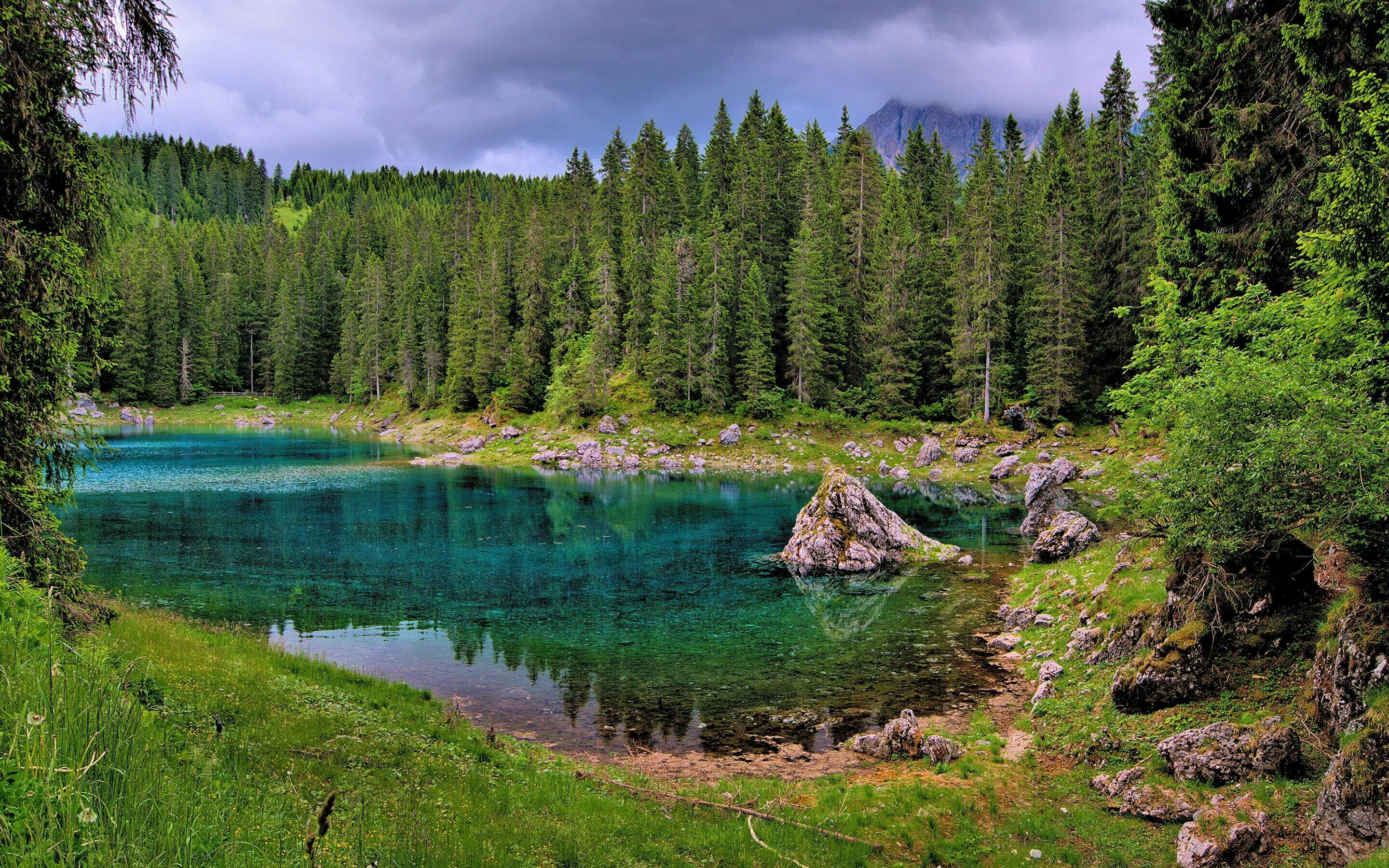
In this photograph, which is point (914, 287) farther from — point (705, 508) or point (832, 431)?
point (705, 508)

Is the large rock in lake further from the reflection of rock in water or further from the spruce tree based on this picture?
the spruce tree

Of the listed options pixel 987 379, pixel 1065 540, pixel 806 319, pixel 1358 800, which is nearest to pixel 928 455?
pixel 987 379

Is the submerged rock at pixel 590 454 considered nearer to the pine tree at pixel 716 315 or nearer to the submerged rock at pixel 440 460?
the submerged rock at pixel 440 460

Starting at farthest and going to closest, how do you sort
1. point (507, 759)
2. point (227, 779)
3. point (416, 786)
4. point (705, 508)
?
point (705, 508), point (507, 759), point (416, 786), point (227, 779)

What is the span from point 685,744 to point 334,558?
2176 centimetres

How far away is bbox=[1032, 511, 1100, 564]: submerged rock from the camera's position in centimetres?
2705

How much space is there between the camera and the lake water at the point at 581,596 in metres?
17.3

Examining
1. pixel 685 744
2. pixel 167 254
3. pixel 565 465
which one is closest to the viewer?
pixel 685 744

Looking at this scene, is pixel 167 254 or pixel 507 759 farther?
pixel 167 254

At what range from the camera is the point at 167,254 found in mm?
110938

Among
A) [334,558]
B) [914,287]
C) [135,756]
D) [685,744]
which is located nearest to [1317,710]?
[685,744]

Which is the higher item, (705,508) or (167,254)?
(167,254)

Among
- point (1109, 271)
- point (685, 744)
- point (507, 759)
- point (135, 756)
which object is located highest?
point (1109, 271)

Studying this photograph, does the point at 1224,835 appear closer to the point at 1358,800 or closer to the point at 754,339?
the point at 1358,800
